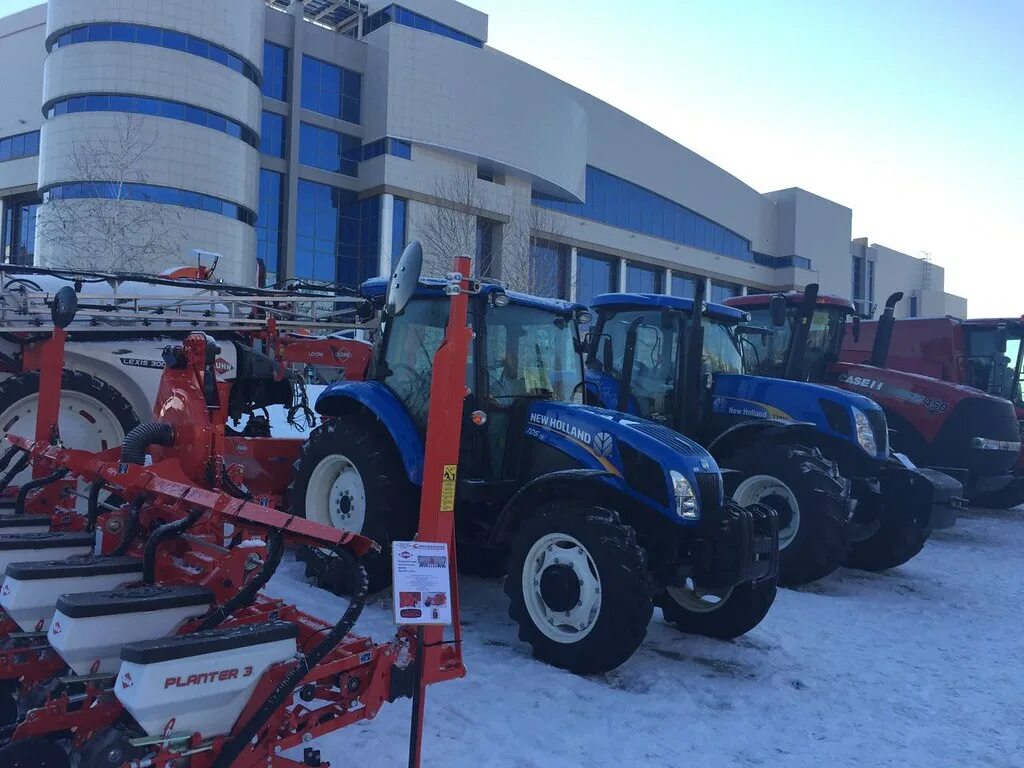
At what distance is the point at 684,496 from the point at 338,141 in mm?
34865

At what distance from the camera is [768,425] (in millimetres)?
6965

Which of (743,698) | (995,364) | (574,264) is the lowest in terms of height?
(743,698)

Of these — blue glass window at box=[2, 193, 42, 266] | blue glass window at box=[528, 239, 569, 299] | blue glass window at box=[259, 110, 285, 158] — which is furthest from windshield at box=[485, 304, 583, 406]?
blue glass window at box=[2, 193, 42, 266]

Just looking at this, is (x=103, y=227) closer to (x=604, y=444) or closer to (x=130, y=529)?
(x=130, y=529)

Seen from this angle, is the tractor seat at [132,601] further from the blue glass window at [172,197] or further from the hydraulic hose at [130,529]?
the blue glass window at [172,197]

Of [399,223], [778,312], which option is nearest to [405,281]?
[778,312]

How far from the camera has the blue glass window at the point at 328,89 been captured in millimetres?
35312

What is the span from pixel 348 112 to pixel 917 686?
36.1 meters

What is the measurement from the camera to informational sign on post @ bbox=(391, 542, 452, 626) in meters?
3.01

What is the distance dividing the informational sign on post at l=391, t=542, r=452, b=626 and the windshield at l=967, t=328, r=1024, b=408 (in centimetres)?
1185

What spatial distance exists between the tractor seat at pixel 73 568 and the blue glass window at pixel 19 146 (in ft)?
126

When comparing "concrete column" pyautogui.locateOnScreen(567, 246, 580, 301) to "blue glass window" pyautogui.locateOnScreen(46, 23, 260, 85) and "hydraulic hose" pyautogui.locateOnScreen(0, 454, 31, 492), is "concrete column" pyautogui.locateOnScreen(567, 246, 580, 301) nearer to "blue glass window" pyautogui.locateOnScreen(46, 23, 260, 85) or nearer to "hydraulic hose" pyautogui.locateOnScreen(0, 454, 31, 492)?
"blue glass window" pyautogui.locateOnScreen(46, 23, 260, 85)

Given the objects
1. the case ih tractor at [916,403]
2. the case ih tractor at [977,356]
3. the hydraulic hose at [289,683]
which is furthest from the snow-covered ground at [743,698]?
the case ih tractor at [977,356]

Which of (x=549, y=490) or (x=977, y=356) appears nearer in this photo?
(x=549, y=490)
